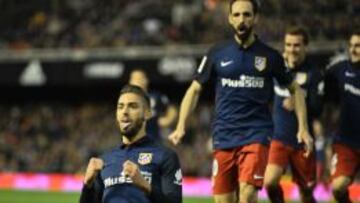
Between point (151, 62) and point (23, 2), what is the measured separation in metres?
6.17

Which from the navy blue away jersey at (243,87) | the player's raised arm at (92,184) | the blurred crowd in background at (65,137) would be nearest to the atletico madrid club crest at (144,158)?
the player's raised arm at (92,184)

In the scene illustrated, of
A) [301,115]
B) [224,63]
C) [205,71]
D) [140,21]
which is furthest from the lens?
[140,21]

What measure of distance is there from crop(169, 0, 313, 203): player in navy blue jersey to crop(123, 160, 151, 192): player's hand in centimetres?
249

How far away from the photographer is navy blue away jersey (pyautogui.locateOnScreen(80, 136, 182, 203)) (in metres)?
6.14

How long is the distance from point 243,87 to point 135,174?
9.74 feet

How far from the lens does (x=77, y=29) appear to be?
Answer: 28.6m

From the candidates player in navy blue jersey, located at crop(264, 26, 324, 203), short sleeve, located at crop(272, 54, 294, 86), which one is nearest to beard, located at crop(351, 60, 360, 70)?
player in navy blue jersey, located at crop(264, 26, 324, 203)

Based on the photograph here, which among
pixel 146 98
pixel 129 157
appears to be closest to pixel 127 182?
pixel 129 157

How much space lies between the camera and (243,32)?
8.56m

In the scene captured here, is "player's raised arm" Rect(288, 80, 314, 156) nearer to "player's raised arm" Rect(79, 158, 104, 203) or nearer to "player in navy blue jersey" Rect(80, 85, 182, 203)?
"player in navy blue jersey" Rect(80, 85, 182, 203)

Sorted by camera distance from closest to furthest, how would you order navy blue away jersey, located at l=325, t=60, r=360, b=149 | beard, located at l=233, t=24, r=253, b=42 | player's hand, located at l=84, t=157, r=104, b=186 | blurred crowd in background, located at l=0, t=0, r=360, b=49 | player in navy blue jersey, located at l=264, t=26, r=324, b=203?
player's hand, located at l=84, t=157, r=104, b=186 < beard, located at l=233, t=24, r=253, b=42 < player in navy blue jersey, located at l=264, t=26, r=324, b=203 < navy blue away jersey, located at l=325, t=60, r=360, b=149 < blurred crowd in background, located at l=0, t=0, r=360, b=49

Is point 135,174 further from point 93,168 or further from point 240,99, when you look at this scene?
point 240,99

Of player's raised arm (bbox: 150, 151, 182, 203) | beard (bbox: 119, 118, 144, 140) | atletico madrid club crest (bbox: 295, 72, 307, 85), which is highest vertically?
atletico madrid club crest (bbox: 295, 72, 307, 85)

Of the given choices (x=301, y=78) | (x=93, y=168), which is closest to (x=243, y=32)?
(x=301, y=78)
